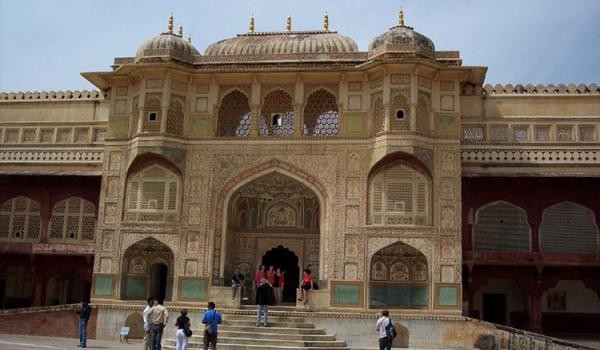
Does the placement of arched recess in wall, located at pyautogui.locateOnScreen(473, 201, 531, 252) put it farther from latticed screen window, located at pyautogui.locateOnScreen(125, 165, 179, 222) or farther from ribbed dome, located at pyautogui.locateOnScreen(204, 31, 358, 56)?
latticed screen window, located at pyautogui.locateOnScreen(125, 165, 179, 222)

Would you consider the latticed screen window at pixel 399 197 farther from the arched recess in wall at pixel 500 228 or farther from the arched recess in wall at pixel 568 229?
the arched recess in wall at pixel 568 229

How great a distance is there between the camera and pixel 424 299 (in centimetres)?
1705

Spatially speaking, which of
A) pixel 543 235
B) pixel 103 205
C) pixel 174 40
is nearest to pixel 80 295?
pixel 103 205

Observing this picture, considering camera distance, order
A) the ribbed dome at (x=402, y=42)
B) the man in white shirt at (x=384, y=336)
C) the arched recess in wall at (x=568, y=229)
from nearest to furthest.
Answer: the man in white shirt at (x=384, y=336) → the ribbed dome at (x=402, y=42) → the arched recess in wall at (x=568, y=229)

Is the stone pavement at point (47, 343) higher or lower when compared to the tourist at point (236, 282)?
lower

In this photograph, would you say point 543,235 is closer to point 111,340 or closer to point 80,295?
point 111,340

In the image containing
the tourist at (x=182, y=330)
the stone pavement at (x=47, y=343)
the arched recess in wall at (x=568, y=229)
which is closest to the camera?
the tourist at (x=182, y=330)

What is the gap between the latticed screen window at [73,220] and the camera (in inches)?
776

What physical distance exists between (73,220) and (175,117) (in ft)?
14.4

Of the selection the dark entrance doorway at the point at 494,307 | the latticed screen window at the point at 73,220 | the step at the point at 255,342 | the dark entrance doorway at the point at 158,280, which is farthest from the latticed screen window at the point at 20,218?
the dark entrance doorway at the point at 494,307

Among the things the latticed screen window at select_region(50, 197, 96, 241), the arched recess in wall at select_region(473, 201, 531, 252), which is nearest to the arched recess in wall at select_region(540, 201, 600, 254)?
the arched recess in wall at select_region(473, 201, 531, 252)

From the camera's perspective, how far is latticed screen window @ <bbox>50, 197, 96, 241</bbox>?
19719 mm

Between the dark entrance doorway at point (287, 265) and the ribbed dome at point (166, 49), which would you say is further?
the dark entrance doorway at point (287, 265)

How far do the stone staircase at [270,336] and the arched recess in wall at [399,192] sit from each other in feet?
10.1
